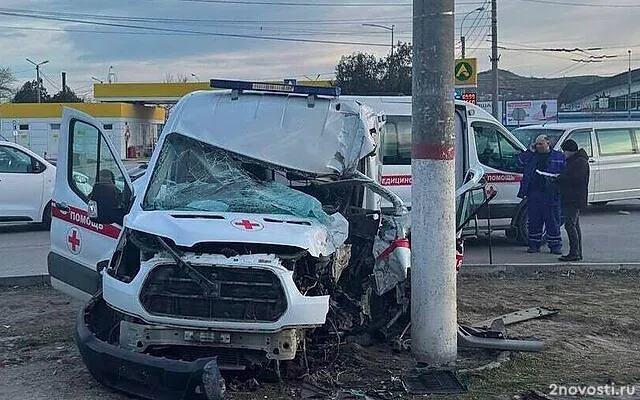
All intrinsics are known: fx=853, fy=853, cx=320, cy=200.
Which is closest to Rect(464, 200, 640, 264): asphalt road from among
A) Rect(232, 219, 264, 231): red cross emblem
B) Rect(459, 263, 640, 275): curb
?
Rect(459, 263, 640, 275): curb

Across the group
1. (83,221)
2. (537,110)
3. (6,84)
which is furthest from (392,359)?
(6,84)

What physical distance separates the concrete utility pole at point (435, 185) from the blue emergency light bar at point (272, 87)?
45.5 inches

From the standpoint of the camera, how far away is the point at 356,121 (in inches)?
301

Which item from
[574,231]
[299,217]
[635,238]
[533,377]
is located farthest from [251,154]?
[635,238]

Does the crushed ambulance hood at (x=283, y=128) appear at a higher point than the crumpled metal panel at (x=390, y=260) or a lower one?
higher

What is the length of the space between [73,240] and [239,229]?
2413 mm

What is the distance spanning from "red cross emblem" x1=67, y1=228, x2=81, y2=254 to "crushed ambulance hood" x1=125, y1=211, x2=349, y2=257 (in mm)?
1333

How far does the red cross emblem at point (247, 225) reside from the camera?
6.05 metres

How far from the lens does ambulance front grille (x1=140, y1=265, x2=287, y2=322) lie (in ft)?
19.1

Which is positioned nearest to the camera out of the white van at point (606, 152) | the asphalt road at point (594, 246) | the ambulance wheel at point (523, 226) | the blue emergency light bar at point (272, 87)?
the blue emergency light bar at point (272, 87)

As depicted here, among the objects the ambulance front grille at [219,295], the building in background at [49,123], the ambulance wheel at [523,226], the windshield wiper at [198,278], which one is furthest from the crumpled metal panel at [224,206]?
the building in background at [49,123]

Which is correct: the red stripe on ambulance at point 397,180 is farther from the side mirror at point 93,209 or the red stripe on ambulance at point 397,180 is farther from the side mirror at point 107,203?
the side mirror at point 107,203

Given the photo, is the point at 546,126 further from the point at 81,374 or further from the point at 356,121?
the point at 81,374

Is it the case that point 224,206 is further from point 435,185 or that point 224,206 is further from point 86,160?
point 86,160
